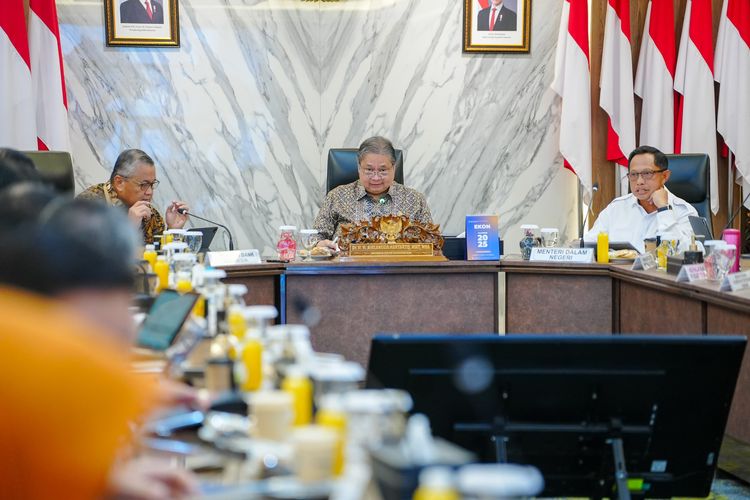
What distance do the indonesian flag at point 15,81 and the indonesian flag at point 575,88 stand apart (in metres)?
3.11

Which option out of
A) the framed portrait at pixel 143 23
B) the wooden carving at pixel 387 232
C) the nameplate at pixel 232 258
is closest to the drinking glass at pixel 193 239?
the nameplate at pixel 232 258

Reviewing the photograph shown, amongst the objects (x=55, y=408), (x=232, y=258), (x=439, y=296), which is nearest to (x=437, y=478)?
(x=55, y=408)

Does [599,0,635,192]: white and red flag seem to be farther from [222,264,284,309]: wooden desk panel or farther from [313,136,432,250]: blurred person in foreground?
[222,264,284,309]: wooden desk panel

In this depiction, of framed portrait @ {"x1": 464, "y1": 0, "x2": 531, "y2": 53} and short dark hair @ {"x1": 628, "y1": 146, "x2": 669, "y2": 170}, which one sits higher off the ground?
framed portrait @ {"x1": 464, "y1": 0, "x2": 531, "y2": 53}

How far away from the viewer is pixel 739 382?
2.97m

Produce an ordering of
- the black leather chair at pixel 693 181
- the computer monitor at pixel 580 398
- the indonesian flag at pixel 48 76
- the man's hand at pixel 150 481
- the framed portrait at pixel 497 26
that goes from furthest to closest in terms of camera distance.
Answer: the framed portrait at pixel 497 26, the indonesian flag at pixel 48 76, the black leather chair at pixel 693 181, the computer monitor at pixel 580 398, the man's hand at pixel 150 481

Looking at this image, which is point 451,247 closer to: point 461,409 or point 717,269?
point 717,269

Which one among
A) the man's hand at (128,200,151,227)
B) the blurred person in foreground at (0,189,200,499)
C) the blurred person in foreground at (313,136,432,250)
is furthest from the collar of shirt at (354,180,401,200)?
the blurred person in foreground at (0,189,200,499)

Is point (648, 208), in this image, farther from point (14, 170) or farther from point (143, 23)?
point (14, 170)

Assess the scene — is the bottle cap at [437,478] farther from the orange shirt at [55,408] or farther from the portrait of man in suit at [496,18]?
the portrait of man in suit at [496,18]

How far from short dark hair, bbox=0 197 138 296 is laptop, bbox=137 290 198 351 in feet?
3.38

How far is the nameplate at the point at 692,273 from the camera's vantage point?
3.36 metres

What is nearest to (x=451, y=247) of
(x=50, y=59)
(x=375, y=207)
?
(x=375, y=207)

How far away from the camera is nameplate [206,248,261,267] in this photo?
3.92 m
